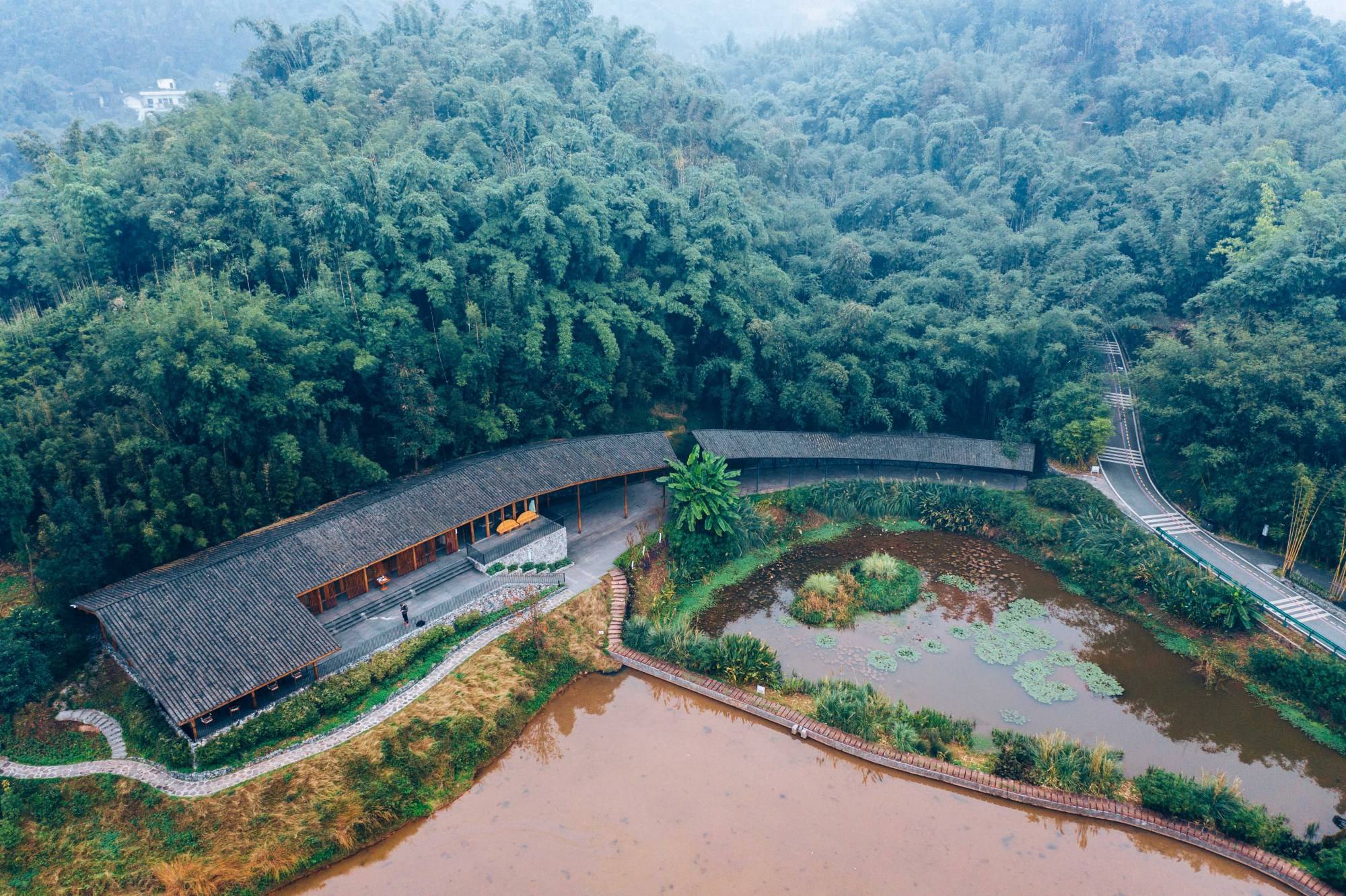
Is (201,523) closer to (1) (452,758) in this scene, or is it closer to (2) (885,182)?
(1) (452,758)

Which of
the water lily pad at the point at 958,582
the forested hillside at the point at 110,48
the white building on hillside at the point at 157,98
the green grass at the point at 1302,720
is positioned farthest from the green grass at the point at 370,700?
the white building on hillside at the point at 157,98

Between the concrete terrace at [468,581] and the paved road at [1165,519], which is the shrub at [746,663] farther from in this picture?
the paved road at [1165,519]

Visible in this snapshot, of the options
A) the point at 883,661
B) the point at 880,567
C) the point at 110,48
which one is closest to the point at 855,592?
the point at 880,567

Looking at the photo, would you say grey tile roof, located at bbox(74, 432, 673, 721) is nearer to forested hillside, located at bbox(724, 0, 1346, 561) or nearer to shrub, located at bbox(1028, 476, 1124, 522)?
shrub, located at bbox(1028, 476, 1124, 522)

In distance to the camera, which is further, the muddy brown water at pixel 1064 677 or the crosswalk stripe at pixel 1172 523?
the crosswalk stripe at pixel 1172 523

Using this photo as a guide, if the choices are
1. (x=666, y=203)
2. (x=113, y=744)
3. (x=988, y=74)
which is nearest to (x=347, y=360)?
(x=113, y=744)
